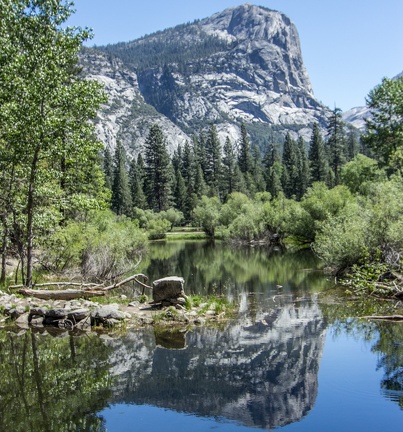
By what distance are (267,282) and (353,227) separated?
5238 millimetres

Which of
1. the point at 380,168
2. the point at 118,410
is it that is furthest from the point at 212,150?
the point at 118,410

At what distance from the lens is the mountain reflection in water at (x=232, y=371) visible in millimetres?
8680

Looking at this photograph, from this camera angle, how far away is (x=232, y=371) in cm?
1038

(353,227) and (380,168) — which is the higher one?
(380,168)

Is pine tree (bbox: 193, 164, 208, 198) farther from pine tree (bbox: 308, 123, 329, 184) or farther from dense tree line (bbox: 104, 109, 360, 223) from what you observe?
pine tree (bbox: 308, 123, 329, 184)

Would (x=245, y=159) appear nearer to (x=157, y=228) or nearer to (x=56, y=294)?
(x=157, y=228)

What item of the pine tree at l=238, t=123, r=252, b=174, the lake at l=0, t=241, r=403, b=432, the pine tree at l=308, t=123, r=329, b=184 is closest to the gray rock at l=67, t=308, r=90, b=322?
the lake at l=0, t=241, r=403, b=432

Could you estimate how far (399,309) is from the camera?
49.3 feet

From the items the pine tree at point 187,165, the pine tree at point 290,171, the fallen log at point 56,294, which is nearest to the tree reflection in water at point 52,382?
the fallen log at point 56,294

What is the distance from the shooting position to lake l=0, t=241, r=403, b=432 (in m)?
8.14

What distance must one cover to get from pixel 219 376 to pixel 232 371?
430 mm

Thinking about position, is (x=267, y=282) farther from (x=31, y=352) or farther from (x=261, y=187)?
(x=261, y=187)

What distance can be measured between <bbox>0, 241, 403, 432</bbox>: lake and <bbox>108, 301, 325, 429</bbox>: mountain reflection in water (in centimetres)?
3

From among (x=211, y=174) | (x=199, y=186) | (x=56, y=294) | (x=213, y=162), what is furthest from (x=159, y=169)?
(x=56, y=294)
